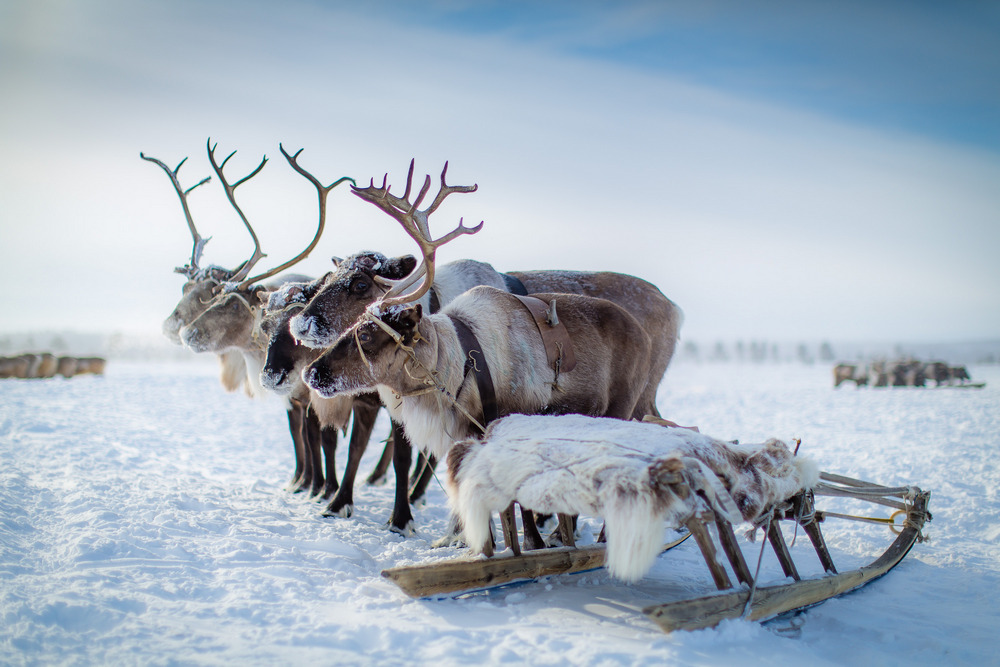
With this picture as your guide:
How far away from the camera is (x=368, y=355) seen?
3820mm

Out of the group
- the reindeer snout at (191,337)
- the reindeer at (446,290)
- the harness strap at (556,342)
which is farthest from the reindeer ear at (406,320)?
the reindeer snout at (191,337)

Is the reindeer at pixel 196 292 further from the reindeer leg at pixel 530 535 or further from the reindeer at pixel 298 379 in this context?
the reindeer leg at pixel 530 535

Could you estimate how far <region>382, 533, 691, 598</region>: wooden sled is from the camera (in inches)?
122

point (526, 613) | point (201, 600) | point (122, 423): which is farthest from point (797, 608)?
point (122, 423)

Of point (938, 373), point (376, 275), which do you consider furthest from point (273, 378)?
point (938, 373)

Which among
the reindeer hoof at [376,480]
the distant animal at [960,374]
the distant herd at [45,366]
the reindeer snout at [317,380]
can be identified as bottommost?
the distant herd at [45,366]

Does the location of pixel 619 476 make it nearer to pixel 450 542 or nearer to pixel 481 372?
pixel 481 372

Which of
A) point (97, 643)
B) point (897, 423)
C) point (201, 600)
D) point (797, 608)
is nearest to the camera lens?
point (97, 643)

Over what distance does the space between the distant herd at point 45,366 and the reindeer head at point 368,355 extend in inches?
751

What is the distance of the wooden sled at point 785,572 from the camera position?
8.54 feet

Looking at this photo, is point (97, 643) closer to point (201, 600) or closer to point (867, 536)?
point (201, 600)

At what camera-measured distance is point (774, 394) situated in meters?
18.2

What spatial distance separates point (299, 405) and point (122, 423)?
495 centimetres

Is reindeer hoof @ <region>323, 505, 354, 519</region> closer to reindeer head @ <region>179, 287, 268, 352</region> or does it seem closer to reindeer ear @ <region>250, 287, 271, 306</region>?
reindeer head @ <region>179, 287, 268, 352</region>
